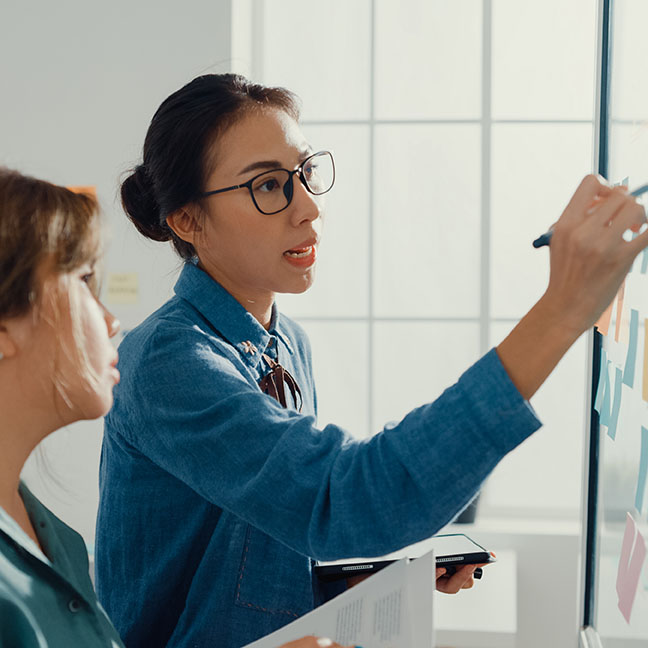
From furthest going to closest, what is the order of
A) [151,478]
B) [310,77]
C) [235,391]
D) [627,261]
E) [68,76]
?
[310,77], [68,76], [151,478], [235,391], [627,261]

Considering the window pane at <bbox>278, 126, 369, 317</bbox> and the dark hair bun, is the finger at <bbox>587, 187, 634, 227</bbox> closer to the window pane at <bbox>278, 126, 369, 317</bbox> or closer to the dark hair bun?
the dark hair bun

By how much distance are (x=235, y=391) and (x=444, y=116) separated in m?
2.16

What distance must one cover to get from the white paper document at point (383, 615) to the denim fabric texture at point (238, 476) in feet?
0.36

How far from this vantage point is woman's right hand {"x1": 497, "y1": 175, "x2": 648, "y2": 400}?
2.21ft

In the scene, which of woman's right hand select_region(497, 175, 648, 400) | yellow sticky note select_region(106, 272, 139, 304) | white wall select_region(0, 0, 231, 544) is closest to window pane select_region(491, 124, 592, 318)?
white wall select_region(0, 0, 231, 544)

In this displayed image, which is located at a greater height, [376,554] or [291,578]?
[376,554]

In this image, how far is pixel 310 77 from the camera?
288cm

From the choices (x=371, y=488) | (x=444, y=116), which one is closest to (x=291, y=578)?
(x=371, y=488)

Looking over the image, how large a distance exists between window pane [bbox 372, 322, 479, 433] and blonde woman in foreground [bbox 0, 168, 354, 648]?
2.05 m

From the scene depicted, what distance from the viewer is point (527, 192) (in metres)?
2.78

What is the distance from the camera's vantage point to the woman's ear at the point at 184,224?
1.14 meters

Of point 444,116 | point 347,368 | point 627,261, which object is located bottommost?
point 347,368

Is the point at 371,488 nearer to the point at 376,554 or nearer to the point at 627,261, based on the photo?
the point at 376,554

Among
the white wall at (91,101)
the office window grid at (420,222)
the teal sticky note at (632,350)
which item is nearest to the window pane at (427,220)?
the office window grid at (420,222)
